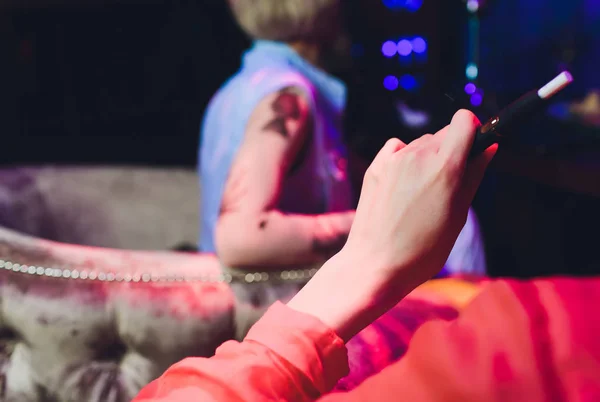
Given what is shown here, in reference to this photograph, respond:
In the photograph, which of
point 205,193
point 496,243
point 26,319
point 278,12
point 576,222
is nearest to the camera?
point 26,319

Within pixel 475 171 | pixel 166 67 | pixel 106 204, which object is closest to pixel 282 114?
pixel 475 171

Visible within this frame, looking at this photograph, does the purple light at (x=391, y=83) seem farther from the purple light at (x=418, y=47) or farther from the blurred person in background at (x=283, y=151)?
the purple light at (x=418, y=47)

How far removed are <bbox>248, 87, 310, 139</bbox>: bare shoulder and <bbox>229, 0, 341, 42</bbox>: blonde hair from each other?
8.0 inches

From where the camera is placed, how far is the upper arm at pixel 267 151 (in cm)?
81

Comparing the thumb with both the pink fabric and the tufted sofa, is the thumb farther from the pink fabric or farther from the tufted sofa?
the tufted sofa

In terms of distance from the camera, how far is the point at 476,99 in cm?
45

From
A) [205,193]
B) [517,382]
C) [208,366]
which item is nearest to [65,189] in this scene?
[205,193]

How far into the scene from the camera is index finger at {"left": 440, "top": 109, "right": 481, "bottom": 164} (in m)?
0.37

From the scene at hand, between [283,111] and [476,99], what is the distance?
1.48 ft

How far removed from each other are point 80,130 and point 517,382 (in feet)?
9.58

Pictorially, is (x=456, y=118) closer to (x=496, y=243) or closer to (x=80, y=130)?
(x=496, y=243)

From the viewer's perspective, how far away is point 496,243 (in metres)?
1.92

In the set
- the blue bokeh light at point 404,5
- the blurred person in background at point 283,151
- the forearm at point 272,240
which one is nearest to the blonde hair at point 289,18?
the blurred person in background at point 283,151

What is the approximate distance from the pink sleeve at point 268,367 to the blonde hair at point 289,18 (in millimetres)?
752
